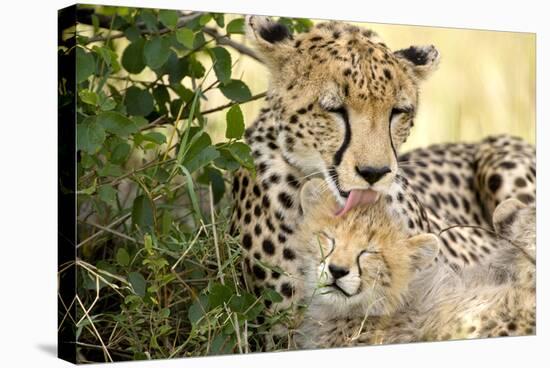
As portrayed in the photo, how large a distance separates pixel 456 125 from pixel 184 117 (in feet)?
4.06

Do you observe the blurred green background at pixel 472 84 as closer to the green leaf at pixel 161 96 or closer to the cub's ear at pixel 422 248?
the cub's ear at pixel 422 248

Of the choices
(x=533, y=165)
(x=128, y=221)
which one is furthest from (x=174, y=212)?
→ (x=533, y=165)

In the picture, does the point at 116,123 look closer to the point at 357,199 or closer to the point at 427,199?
the point at 357,199

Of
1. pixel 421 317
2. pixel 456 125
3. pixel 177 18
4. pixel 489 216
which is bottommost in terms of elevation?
pixel 421 317

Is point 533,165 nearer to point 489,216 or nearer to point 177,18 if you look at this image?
point 489,216

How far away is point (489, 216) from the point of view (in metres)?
5.03

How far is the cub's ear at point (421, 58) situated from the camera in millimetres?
4574

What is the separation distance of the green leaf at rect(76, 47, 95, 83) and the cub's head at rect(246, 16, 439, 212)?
0.66 m

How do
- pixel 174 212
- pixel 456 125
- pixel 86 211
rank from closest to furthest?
1. pixel 86 211
2. pixel 174 212
3. pixel 456 125

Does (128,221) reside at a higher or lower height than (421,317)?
higher

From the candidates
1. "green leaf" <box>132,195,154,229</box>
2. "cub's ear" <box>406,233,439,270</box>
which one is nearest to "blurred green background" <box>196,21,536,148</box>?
"cub's ear" <box>406,233,439,270</box>

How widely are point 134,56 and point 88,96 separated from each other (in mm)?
363

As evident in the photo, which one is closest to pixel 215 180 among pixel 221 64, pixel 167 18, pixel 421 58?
pixel 221 64

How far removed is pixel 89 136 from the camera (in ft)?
13.0
